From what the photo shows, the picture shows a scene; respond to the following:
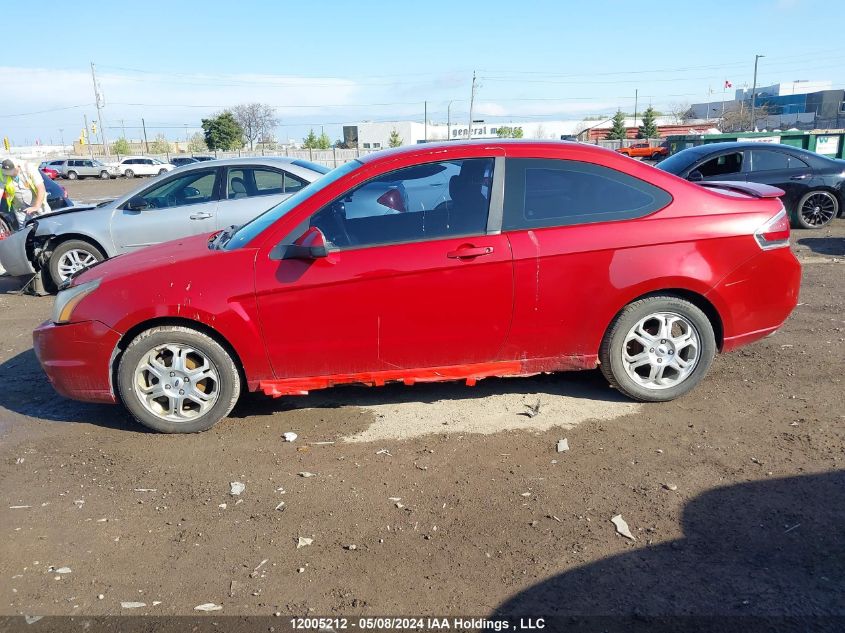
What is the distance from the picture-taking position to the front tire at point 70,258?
344 inches

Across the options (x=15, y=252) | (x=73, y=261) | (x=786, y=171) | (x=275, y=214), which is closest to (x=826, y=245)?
(x=786, y=171)

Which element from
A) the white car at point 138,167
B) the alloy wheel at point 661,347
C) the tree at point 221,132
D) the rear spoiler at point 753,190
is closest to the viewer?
the alloy wheel at point 661,347

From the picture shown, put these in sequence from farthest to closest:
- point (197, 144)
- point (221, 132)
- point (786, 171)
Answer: point (197, 144)
point (221, 132)
point (786, 171)

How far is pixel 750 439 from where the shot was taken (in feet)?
14.0

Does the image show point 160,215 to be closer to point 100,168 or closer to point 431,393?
point 431,393

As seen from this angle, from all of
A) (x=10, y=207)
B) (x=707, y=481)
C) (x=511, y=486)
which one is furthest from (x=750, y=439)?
(x=10, y=207)

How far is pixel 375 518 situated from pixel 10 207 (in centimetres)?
938

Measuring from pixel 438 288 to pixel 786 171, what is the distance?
9895 mm

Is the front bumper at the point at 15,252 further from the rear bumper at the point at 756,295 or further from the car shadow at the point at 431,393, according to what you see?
the rear bumper at the point at 756,295

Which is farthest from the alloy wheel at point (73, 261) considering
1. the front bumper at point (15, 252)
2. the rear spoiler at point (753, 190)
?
the rear spoiler at point (753, 190)

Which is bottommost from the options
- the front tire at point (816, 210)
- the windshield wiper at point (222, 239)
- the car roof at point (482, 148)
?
the front tire at point (816, 210)

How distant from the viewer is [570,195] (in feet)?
15.1

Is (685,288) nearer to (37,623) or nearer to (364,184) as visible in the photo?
(364,184)

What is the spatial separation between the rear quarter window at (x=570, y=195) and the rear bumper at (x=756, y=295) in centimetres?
73
